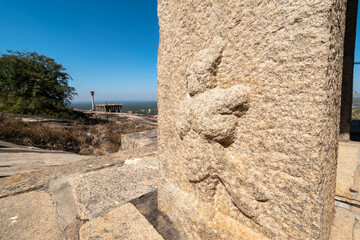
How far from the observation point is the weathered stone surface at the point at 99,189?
51.1 inches

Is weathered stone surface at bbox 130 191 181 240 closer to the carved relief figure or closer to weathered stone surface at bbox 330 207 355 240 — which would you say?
the carved relief figure

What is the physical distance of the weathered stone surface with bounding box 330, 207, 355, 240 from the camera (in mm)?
859

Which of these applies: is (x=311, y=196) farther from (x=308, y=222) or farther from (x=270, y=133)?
(x=270, y=133)

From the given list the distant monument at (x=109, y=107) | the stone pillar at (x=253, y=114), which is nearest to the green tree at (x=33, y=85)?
the distant monument at (x=109, y=107)

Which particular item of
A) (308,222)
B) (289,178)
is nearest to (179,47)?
(289,178)

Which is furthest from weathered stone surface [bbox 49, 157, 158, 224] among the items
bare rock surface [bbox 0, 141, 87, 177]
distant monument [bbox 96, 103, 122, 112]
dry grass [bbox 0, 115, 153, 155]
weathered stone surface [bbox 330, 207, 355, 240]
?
distant monument [bbox 96, 103, 122, 112]

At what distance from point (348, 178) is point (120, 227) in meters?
2.10

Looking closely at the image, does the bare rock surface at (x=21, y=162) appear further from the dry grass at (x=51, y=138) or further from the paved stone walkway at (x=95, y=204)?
the dry grass at (x=51, y=138)

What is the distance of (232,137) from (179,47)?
66cm

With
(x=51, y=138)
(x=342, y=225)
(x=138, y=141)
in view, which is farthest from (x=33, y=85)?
(x=342, y=225)

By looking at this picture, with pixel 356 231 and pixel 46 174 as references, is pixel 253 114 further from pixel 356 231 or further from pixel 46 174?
pixel 46 174

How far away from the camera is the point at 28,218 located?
4.11 ft

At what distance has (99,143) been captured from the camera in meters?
5.46

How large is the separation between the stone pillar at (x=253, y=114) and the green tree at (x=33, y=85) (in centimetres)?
975
